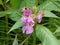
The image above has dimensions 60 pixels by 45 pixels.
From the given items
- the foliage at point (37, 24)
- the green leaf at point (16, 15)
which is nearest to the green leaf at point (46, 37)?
the foliage at point (37, 24)

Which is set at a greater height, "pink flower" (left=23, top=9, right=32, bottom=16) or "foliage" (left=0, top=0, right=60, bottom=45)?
"pink flower" (left=23, top=9, right=32, bottom=16)

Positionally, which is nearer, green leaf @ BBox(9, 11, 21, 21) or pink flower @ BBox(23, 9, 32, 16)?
pink flower @ BBox(23, 9, 32, 16)

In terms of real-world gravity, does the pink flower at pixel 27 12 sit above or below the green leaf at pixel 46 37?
above

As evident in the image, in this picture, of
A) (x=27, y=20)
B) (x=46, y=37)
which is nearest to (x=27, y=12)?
(x=27, y=20)

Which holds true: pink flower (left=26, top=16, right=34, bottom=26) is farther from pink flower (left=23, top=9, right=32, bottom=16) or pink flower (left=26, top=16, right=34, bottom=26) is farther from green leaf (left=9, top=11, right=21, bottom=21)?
green leaf (left=9, top=11, right=21, bottom=21)

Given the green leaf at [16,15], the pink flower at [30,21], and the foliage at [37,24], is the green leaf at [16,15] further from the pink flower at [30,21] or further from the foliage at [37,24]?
the pink flower at [30,21]

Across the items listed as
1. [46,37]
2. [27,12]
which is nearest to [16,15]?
[27,12]

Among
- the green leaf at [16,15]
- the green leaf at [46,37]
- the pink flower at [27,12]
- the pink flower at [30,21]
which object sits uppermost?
the pink flower at [27,12]

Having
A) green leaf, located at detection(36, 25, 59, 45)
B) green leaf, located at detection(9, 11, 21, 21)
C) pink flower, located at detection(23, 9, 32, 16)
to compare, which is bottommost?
green leaf, located at detection(36, 25, 59, 45)

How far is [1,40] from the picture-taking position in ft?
3.61

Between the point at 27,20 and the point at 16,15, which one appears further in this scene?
the point at 16,15

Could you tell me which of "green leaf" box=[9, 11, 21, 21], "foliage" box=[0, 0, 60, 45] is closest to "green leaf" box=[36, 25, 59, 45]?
"foliage" box=[0, 0, 60, 45]

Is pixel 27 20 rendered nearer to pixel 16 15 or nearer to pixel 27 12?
pixel 27 12

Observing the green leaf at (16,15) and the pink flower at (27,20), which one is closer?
the pink flower at (27,20)
